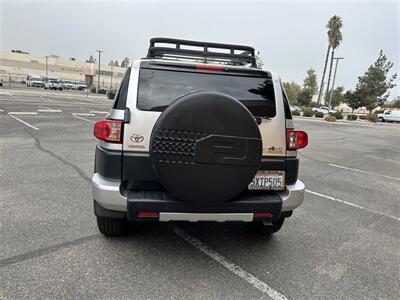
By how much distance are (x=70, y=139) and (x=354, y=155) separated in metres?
9.26

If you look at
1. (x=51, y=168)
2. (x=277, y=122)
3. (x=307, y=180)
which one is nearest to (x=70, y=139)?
(x=51, y=168)

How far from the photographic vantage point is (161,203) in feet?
7.88

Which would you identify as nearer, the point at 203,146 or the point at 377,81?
the point at 203,146

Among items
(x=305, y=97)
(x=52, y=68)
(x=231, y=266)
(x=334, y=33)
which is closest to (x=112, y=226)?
(x=231, y=266)

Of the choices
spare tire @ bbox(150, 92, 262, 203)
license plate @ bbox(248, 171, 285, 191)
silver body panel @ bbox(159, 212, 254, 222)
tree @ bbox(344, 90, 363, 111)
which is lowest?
silver body panel @ bbox(159, 212, 254, 222)

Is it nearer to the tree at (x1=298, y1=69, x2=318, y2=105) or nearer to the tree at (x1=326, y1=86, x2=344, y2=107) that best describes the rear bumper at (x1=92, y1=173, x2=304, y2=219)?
the tree at (x1=298, y1=69, x2=318, y2=105)

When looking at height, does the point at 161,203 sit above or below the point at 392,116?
below

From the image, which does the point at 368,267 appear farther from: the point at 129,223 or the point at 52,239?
the point at 52,239

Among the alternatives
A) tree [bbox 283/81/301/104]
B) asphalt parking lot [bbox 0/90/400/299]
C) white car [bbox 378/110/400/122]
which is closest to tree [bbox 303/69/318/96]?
tree [bbox 283/81/301/104]

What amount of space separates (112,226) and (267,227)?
1.72 meters

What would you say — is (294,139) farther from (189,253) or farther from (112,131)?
(112,131)

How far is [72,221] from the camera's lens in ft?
11.4

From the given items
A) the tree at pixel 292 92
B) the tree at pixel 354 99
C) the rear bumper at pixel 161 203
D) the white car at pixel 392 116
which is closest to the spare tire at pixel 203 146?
the rear bumper at pixel 161 203

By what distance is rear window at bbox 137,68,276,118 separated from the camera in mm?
2576
